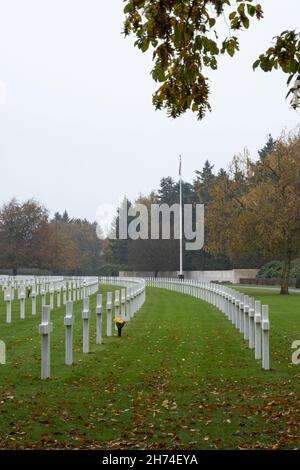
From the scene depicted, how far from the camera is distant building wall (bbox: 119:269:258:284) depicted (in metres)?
84.9

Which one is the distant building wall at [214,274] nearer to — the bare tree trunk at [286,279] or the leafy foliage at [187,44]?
the bare tree trunk at [286,279]


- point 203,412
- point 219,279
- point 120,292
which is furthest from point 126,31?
point 219,279

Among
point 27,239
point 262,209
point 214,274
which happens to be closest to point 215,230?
point 262,209

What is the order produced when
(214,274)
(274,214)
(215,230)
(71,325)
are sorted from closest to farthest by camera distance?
(71,325) < (274,214) < (215,230) < (214,274)

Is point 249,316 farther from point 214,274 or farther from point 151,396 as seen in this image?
point 214,274

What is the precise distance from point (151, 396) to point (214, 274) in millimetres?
81635

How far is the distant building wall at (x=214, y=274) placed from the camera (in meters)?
84.9

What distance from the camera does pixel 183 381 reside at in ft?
38.3

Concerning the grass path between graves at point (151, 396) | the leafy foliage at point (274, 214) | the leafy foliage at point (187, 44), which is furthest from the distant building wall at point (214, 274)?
the leafy foliage at point (187, 44)

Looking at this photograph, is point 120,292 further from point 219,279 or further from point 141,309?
A: point 219,279

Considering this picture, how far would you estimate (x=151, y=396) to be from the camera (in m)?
10.3

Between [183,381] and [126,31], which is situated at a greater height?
[126,31]
